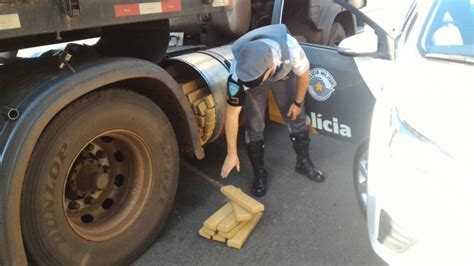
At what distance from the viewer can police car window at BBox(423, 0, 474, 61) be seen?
7.61ft

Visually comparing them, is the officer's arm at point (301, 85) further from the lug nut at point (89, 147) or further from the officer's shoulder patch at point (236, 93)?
the lug nut at point (89, 147)

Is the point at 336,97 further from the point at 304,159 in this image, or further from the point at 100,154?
the point at 100,154

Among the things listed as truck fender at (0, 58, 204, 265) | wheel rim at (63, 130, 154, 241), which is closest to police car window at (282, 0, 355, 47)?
wheel rim at (63, 130, 154, 241)

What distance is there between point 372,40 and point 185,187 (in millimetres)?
1803

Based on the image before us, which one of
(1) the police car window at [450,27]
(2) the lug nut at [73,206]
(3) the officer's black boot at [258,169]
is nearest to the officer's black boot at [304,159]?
(3) the officer's black boot at [258,169]

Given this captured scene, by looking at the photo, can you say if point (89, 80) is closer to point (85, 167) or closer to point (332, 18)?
point (85, 167)

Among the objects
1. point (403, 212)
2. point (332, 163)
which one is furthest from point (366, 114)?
point (403, 212)

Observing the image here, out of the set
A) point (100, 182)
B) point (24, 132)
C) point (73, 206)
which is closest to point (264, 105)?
point (100, 182)

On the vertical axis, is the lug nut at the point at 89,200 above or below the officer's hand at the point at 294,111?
below

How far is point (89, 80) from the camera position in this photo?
6.74 feet

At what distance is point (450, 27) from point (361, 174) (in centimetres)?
107

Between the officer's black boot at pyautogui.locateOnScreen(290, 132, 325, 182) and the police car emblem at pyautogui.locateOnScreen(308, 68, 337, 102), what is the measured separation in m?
0.37

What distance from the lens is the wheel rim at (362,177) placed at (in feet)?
9.40

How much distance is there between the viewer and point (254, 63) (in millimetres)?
2584
